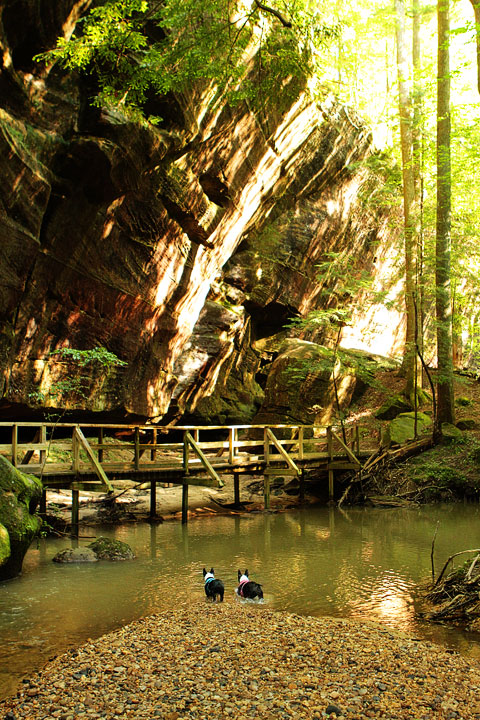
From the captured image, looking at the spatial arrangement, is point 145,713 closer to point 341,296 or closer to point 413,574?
point 413,574

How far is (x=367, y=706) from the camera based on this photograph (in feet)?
12.2

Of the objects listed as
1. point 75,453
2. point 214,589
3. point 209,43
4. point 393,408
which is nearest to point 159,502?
point 75,453

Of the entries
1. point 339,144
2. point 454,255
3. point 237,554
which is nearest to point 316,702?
point 237,554

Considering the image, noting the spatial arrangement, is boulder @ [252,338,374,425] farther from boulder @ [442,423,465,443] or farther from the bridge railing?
boulder @ [442,423,465,443]

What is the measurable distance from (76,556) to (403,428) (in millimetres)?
13108

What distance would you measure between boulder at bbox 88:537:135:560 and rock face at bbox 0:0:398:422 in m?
4.09

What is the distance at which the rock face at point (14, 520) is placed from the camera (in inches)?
301

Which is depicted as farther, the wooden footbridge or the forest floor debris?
the wooden footbridge

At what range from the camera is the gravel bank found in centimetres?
374

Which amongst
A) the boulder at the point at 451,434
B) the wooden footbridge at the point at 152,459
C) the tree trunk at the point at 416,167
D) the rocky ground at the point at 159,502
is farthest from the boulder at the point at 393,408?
the rocky ground at the point at 159,502

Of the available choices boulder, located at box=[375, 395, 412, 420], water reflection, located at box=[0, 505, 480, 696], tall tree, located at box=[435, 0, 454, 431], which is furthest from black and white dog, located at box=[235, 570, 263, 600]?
boulder, located at box=[375, 395, 412, 420]

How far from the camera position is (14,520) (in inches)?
306

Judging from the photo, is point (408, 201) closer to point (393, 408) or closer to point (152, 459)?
point (393, 408)

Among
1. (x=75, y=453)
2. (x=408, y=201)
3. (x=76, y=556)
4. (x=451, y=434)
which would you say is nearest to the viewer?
(x=76, y=556)
